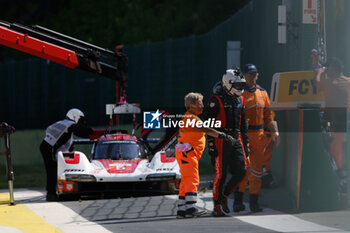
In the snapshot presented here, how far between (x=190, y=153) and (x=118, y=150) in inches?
154

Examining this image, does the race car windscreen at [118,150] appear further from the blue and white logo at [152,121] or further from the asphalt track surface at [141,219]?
the asphalt track surface at [141,219]

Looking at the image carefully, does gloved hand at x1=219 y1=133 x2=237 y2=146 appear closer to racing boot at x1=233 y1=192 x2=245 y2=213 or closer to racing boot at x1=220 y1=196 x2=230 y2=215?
racing boot at x1=220 y1=196 x2=230 y2=215

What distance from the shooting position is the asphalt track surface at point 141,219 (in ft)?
30.4

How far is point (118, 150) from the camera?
13891mm

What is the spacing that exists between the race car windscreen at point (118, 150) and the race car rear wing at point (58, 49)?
2.81 meters

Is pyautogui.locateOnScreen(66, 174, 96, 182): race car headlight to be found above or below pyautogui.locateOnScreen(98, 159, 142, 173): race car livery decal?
below

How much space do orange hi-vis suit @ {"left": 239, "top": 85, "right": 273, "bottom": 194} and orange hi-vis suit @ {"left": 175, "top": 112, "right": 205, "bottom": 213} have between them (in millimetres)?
942

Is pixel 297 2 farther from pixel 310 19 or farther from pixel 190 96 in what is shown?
pixel 190 96

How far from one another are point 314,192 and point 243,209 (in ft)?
4.99

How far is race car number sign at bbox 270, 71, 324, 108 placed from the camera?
36.3ft

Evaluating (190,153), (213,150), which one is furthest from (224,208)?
(190,153)

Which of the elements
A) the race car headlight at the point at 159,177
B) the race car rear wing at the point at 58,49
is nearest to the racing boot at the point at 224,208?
the race car headlight at the point at 159,177

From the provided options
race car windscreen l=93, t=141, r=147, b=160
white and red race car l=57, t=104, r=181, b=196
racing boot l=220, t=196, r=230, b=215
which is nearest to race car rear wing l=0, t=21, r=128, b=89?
race car windscreen l=93, t=141, r=147, b=160

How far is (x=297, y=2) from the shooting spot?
A: 42.9 feet
